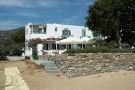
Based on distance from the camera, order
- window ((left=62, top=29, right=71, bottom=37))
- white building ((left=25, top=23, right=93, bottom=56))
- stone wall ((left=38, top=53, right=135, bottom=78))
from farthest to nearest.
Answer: window ((left=62, top=29, right=71, bottom=37))
white building ((left=25, top=23, right=93, bottom=56))
stone wall ((left=38, top=53, right=135, bottom=78))

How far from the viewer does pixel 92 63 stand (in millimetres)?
19422

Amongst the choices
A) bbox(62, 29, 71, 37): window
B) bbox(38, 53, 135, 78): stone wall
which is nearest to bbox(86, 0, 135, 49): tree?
bbox(38, 53, 135, 78): stone wall

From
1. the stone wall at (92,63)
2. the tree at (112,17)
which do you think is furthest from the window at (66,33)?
the stone wall at (92,63)

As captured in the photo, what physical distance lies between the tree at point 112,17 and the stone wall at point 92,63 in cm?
844

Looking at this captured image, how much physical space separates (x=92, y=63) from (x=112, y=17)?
10.7m

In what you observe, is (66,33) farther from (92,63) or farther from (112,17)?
(92,63)

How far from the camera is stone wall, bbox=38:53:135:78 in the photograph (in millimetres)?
18469

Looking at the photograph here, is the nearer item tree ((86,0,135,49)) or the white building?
tree ((86,0,135,49))

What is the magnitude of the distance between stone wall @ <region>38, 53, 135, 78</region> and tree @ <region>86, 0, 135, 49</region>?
27.7ft

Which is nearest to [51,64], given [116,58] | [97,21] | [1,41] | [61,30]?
[116,58]

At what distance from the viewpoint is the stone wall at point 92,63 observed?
1847cm

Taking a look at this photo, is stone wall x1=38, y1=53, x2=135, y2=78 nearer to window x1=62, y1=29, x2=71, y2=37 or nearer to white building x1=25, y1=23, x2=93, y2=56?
white building x1=25, y1=23, x2=93, y2=56

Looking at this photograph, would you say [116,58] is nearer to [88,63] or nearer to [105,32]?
[88,63]

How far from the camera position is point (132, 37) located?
33.0m
